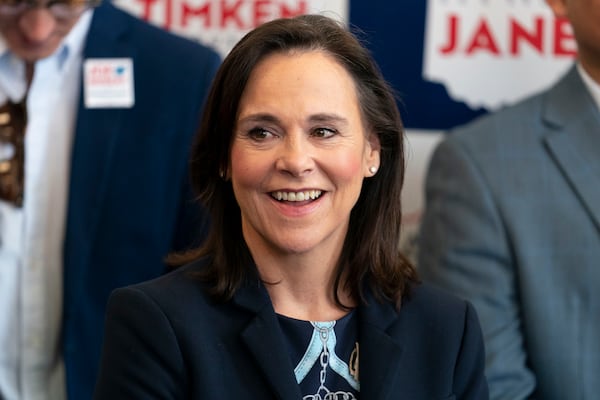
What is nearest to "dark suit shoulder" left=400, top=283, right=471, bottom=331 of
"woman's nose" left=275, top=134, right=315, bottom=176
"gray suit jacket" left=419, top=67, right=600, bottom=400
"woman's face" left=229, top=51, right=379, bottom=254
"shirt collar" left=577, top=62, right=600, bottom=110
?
"woman's face" left=229, top=51, right=379, bottom=254

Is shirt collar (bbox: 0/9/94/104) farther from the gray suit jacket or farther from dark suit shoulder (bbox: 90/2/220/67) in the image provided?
the gray suit jacket

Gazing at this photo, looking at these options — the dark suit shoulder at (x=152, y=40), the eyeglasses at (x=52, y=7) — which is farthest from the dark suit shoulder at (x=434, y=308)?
the eyeglasses at (x=52, y=7)

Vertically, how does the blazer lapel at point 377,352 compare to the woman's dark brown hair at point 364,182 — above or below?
below

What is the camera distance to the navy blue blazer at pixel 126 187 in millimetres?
2695

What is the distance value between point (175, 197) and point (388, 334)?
1045mm

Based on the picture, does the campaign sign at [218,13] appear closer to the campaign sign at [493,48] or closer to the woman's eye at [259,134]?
the campaign sign at [493,48]

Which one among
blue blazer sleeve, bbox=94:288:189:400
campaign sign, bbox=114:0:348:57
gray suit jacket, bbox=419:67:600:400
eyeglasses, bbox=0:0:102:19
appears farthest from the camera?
campaign sign, bbox=114:0:348:57

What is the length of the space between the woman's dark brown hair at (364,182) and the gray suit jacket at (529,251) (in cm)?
57

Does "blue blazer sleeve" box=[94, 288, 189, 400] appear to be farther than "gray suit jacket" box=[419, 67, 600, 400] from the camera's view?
No

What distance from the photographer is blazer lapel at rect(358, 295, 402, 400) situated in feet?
5.84

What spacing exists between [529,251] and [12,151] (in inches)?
50.7

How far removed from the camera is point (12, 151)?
272 cm

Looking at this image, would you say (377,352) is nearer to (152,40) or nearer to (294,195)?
(294,195)

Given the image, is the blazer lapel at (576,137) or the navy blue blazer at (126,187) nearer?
the blazer lapel at (576,137)
